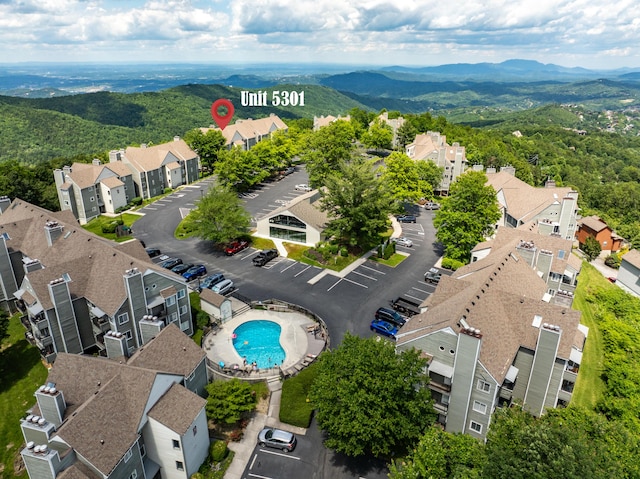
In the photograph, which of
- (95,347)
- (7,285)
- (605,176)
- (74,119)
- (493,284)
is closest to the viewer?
(493,284)

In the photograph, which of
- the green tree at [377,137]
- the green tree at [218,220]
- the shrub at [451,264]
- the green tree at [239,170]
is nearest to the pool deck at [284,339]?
the green tree at [218,220]

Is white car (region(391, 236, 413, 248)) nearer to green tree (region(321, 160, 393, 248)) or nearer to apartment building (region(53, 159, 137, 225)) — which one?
green tree (region(321, 160, 393, 248))

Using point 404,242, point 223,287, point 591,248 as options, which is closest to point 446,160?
point 591,248

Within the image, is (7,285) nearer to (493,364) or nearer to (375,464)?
(375,464)

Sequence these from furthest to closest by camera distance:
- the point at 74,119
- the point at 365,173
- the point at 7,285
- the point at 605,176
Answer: the point at 74,119
the point at 605,176
the point at 365,173
the point at 7,285

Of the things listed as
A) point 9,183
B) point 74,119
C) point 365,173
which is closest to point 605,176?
point 365,173

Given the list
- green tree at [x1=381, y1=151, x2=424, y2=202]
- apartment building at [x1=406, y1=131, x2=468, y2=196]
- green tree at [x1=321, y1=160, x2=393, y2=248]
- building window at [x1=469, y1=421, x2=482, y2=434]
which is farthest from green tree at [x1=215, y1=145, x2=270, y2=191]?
building window at [x1=469, y1=421, x2=482, y2=434]
